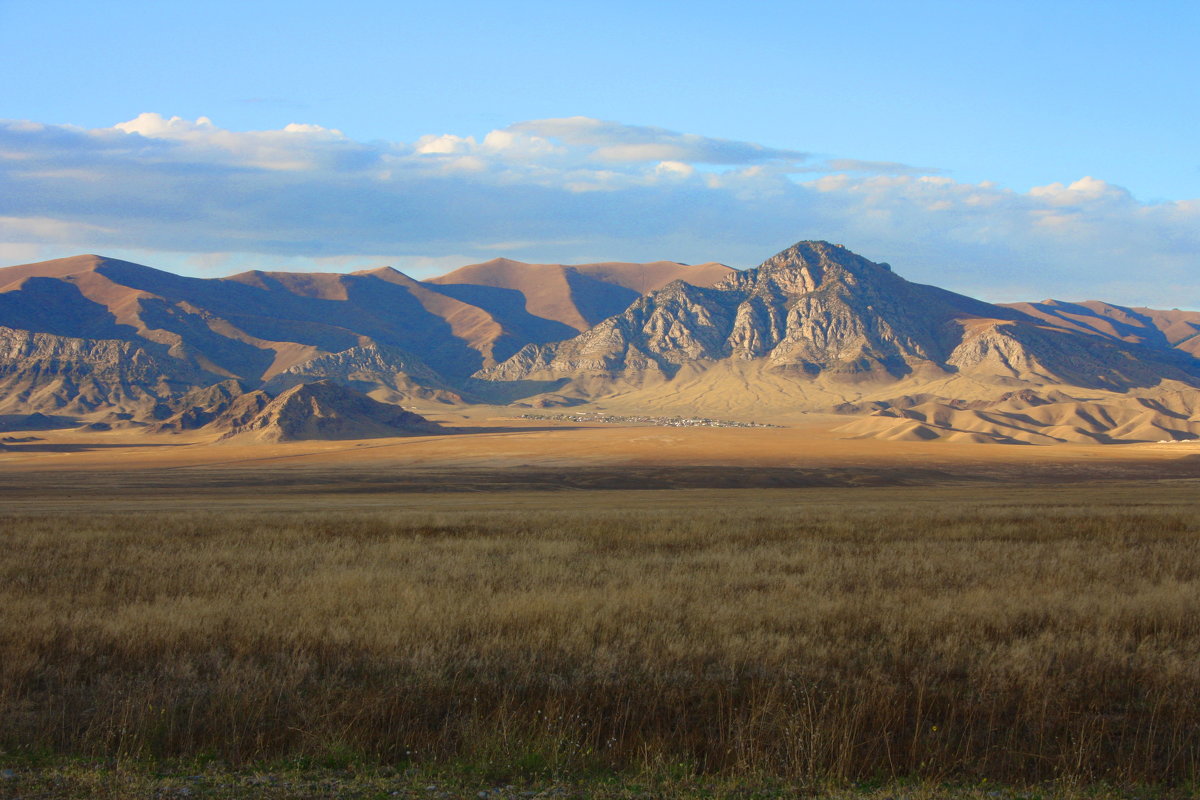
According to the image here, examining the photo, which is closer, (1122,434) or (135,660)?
(135,660)

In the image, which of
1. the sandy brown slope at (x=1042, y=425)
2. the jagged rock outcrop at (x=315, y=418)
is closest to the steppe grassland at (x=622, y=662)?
the sandy brown slope at (x=1042, y=425)

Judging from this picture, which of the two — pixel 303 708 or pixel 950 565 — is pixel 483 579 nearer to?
pixel 303 708

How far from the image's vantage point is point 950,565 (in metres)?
18.6

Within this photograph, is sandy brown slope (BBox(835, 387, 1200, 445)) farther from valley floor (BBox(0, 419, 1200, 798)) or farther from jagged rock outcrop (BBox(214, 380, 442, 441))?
valley floor (BBox(0, 419, 1200, 798))

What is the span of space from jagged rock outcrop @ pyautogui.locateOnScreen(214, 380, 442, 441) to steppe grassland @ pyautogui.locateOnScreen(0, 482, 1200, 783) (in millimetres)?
145335

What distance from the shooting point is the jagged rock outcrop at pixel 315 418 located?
525 ft

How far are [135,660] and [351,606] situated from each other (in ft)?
11.1

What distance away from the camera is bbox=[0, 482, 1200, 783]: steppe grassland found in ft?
29.1

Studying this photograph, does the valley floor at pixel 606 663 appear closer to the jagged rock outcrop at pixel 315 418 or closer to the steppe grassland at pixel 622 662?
the steppe grassland at pixel 622 662

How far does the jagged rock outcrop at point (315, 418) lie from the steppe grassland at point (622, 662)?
477 feet

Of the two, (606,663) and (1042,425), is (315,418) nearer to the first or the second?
(1042,425)

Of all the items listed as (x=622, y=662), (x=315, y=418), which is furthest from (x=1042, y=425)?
(x=622, y=662)

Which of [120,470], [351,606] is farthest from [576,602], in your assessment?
[120,470]

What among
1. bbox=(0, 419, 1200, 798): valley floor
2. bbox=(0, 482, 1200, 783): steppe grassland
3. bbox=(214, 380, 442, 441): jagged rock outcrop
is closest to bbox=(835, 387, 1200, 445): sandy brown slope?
bbox=(214, 380, 442, 441): jagged rock outcrop
